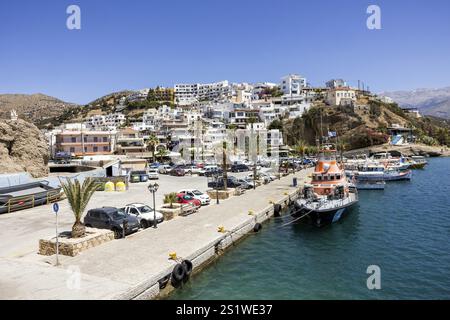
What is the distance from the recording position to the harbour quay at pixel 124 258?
523 inches

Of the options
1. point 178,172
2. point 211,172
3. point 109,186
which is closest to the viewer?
point 109,186

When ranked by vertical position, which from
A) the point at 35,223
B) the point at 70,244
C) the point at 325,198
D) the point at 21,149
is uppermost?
the point at 21,149

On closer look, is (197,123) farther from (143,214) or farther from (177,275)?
(177,275)

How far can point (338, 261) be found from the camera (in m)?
21.0

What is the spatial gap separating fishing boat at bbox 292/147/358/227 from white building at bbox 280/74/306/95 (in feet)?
451

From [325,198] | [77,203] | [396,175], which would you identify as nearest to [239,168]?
[396,175]

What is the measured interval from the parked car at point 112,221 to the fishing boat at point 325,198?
1433 cm

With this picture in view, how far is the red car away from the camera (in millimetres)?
30119

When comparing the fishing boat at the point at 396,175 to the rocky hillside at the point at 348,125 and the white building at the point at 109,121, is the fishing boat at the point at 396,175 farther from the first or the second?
the white building at the point at 109,121

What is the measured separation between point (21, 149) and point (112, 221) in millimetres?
26005

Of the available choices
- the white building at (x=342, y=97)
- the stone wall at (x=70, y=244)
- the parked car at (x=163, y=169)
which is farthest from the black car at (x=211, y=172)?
the white building at (x=342, y=97)
